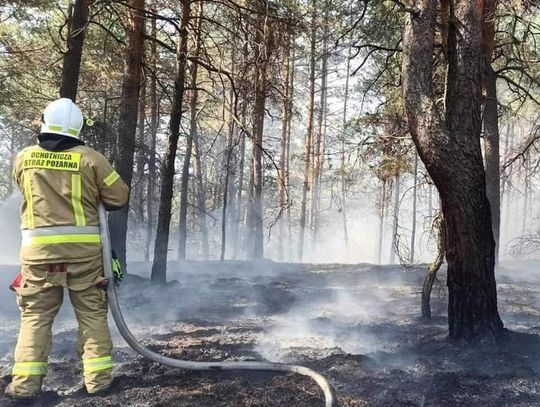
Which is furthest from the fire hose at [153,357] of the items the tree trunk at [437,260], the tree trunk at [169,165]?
the tree trunk at [169,165]

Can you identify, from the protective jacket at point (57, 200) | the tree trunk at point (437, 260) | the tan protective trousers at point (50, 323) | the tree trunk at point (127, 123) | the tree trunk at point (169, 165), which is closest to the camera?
the tan protective trousers at point (50, 323)

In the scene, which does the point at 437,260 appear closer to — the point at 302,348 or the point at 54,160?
the point at 302,348

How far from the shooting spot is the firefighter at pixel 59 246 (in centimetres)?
347

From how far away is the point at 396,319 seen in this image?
590 cm

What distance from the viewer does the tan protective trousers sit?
11.1ft

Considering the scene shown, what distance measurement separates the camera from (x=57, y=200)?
3543 mm

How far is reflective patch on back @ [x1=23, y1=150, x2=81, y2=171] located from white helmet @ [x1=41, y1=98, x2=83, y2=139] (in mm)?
175

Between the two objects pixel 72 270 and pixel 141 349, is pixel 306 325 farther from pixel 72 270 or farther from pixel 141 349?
pixel 72 270

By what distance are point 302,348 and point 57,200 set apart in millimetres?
2552

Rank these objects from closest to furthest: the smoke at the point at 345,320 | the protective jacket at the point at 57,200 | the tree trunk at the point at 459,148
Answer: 1. the protective jacket at the point at 57,200
2. the tree trunk at the point at 459,148
3. the smoke at the point at 345,320

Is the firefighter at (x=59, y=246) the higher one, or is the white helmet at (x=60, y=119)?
the white helmet at (x=60, y=119)

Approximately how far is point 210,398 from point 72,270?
4.36 ft

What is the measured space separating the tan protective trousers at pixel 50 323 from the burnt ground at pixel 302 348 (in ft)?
0.61

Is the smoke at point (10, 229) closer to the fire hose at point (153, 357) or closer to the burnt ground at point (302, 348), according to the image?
the burnt ground at point (302, 348)
